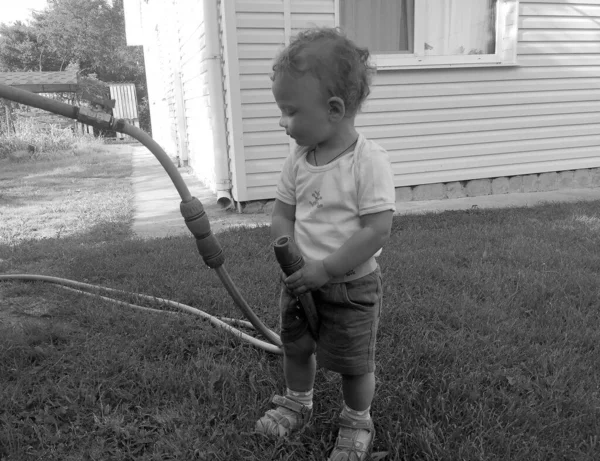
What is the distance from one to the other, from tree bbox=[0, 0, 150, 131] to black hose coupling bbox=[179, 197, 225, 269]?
3223cm


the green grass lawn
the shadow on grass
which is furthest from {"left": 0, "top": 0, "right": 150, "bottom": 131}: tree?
the shadow on grass

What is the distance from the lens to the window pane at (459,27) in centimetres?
569

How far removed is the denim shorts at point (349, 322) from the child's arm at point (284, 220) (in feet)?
A: 0.73

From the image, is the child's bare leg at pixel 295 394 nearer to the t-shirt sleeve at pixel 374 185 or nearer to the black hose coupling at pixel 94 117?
the t-shirt sleeve at pixel 374 185

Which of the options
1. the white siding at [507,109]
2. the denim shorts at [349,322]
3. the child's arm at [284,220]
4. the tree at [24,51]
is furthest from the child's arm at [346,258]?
the tree at [24,51]

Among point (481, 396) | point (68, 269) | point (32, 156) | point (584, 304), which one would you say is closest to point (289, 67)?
point (481, 396)

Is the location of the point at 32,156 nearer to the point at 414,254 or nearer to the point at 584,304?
the point at 414,254

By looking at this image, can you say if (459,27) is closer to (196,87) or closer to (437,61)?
(437,61)

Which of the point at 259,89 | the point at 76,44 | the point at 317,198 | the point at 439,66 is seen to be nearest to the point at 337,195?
the point at 317,198

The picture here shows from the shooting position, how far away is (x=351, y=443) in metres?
1.59

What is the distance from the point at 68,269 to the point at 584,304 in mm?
2983

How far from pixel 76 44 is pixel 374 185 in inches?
1578

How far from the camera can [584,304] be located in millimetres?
2617

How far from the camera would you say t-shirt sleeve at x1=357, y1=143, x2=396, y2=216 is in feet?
4.70
